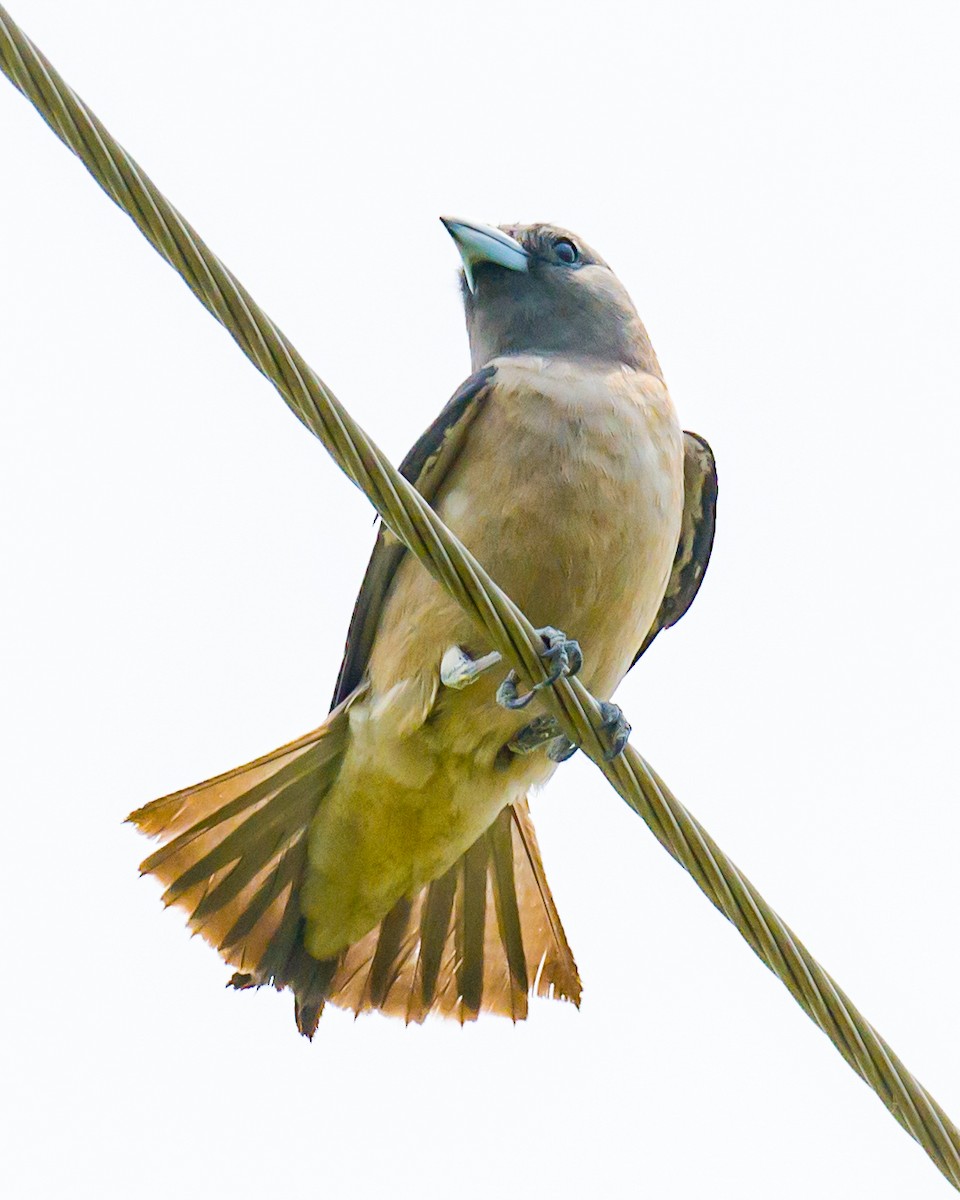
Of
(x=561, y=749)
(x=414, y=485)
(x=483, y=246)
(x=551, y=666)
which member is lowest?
(x=551, y=666)

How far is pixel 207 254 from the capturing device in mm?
3254

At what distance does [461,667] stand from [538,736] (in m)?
0.34

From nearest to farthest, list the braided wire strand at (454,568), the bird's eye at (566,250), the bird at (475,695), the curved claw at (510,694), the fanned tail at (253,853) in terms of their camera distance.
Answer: the braided wire strand at (454,568)
the curved claw at (510,694)
the bird at (475,695)
the fanned tail at (253,853)
the bird's eye at (566,250)

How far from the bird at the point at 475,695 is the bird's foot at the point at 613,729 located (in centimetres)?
2

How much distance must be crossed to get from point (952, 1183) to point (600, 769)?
1.14m

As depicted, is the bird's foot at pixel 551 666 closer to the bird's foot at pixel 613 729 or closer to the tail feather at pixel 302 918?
the bird's foot at pixel 613 729

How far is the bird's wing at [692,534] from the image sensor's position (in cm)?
586

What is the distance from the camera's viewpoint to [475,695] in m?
5.03

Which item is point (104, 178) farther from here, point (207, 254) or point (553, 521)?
point (553, 521)

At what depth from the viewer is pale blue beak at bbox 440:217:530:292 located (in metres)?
5.95

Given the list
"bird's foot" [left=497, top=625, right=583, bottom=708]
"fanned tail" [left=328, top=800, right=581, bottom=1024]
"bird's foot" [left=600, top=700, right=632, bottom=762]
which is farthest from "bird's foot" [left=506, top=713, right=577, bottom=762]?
"fanned tail" [left=328, top=800, right=581, bottom=1024]

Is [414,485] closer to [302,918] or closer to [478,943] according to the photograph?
[302,918]

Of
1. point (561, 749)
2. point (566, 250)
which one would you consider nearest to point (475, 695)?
point (561, 749)

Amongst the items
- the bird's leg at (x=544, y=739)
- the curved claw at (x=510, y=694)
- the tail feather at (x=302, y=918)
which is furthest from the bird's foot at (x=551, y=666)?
the tail feather at (x=302, y=918)
